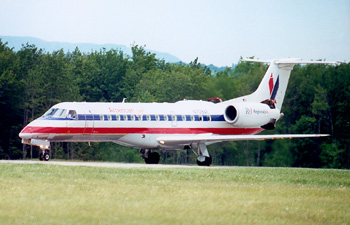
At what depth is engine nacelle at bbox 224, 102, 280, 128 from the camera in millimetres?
41719

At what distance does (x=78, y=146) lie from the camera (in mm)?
75500

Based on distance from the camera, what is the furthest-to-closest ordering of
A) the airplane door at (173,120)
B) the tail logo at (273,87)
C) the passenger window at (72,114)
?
the tail logo at (273,87)
the airplane door at (173,120)
the passenger window at (72,114)

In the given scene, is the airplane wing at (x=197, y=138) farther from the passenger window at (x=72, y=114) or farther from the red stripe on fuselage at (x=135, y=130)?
the passenger window at (x=72, y=114)

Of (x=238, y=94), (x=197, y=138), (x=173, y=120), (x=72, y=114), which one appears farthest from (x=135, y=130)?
(x=238, y=94)

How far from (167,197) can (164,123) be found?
19.6m

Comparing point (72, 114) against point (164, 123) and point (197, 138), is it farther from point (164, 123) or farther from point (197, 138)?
point (197, 138)

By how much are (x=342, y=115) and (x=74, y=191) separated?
57925mm

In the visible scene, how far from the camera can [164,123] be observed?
1574 inches

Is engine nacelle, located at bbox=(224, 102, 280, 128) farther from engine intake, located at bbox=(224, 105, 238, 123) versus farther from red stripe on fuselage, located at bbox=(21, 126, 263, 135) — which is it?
red stripe on fuselage, located at bbox=(21, 126, 263, 135)

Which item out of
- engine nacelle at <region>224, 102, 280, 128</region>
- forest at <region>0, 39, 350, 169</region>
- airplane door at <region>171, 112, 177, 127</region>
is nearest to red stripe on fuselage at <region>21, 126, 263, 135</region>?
airplane door at <region>171, 112, 177, 127</region>

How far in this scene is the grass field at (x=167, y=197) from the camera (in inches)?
675

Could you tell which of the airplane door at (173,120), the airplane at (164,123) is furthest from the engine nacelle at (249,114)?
the airplane door at (173,120)

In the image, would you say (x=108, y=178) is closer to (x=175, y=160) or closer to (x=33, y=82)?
(x=33, y=82)

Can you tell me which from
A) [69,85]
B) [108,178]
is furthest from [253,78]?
[108,178]
